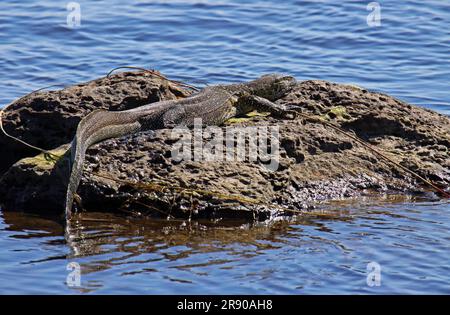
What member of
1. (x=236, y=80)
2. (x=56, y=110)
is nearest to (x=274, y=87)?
(x=56, y=110)

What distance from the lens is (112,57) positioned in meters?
14.5

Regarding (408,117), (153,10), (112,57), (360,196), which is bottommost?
(360,196)

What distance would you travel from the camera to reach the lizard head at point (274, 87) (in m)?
9.83

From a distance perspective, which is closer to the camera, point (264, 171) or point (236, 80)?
point (264, 171)

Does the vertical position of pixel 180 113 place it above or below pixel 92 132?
above

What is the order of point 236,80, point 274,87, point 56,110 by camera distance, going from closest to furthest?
point 56,110, point 274,87, point 236,80

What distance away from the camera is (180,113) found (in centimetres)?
877

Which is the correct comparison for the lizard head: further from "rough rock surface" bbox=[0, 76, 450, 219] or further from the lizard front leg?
"rough rock surface" bbox=[0, 76, 450, 219]

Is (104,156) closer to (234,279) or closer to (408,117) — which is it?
(234,279)

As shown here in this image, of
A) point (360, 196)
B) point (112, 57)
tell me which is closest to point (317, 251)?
point (360, 196)

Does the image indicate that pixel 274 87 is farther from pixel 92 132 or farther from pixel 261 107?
pixel 92 132

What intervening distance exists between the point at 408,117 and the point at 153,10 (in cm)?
888

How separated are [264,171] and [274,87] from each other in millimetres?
2141

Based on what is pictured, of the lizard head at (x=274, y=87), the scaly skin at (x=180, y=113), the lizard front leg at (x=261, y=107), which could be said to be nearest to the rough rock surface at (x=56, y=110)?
the scaly skin at (x=180, y=113)
